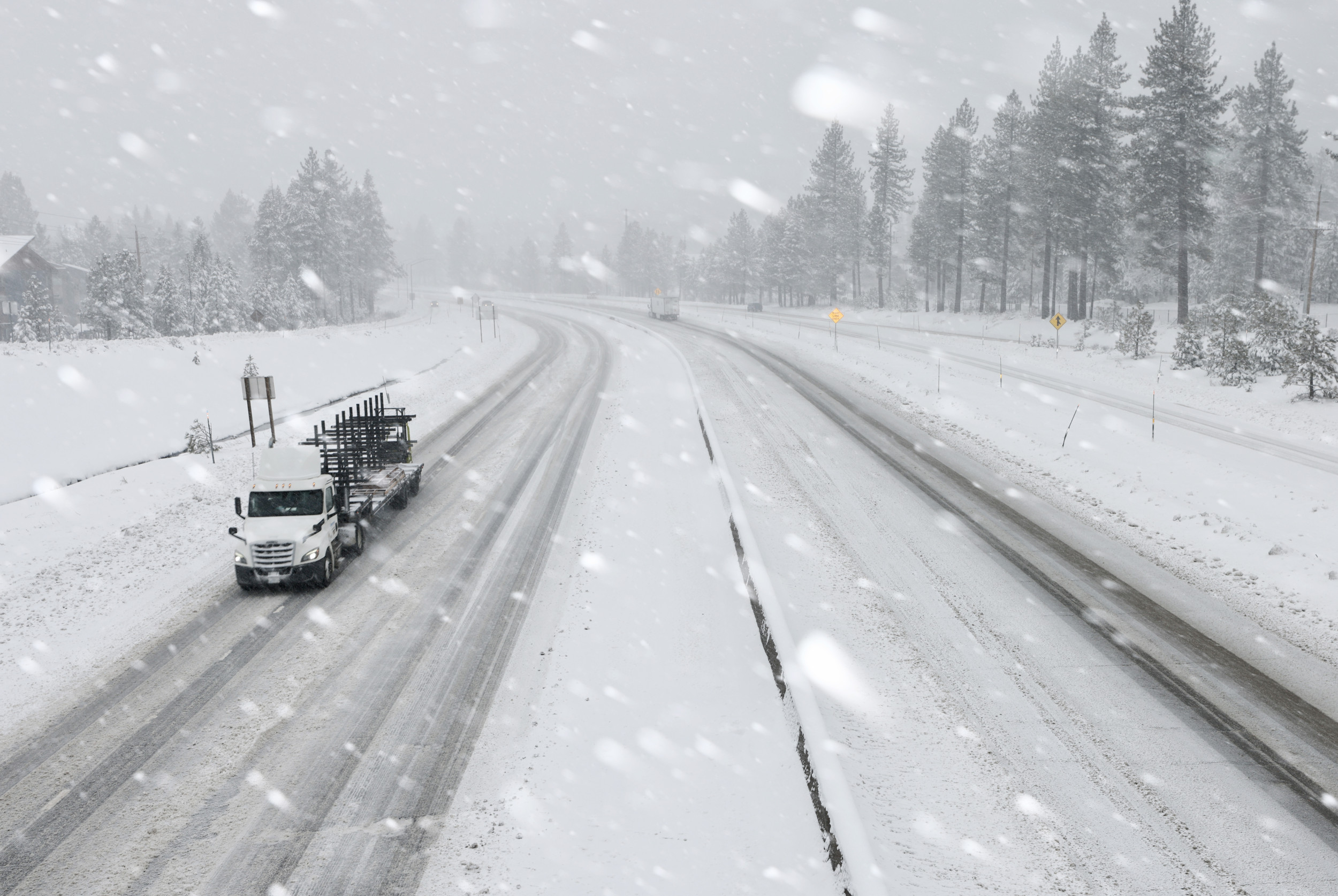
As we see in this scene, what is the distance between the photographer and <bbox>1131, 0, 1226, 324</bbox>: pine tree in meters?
39.9

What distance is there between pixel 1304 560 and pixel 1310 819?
707 cm

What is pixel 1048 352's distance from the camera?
131ft

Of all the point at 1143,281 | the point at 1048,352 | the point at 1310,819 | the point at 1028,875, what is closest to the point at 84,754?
the point at 1028,875

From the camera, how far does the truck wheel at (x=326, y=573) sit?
39.3 feet

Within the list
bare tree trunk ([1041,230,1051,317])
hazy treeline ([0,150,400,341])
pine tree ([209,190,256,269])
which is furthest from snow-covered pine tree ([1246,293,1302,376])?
pine tree ([209,190,256,269])

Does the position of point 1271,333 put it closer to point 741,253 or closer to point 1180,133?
point 1180,133

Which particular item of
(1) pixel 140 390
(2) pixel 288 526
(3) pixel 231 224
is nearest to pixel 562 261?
(3) pixel 231 224

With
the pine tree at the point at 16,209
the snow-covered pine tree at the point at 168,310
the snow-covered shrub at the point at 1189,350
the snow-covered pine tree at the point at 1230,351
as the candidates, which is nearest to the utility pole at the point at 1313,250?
the snow-covered shrub at the point at 1189,350

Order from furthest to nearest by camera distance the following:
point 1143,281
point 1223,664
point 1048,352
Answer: point 1143,281, point 1048,352, point 1223,664

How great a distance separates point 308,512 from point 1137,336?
3708cm

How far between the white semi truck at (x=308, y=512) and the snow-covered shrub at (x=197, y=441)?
21.5ft

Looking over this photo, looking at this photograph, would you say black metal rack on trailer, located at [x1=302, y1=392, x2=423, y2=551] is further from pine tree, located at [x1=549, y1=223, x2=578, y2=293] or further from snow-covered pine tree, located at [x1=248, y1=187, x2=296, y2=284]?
pine tree, located at [x1=549, y1=223, x2=578, y2=293]

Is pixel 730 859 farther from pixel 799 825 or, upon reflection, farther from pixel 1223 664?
pixel 1223 664

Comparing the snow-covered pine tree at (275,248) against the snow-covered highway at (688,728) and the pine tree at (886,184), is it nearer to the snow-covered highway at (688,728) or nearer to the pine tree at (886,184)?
the pine tree at (886,184)
